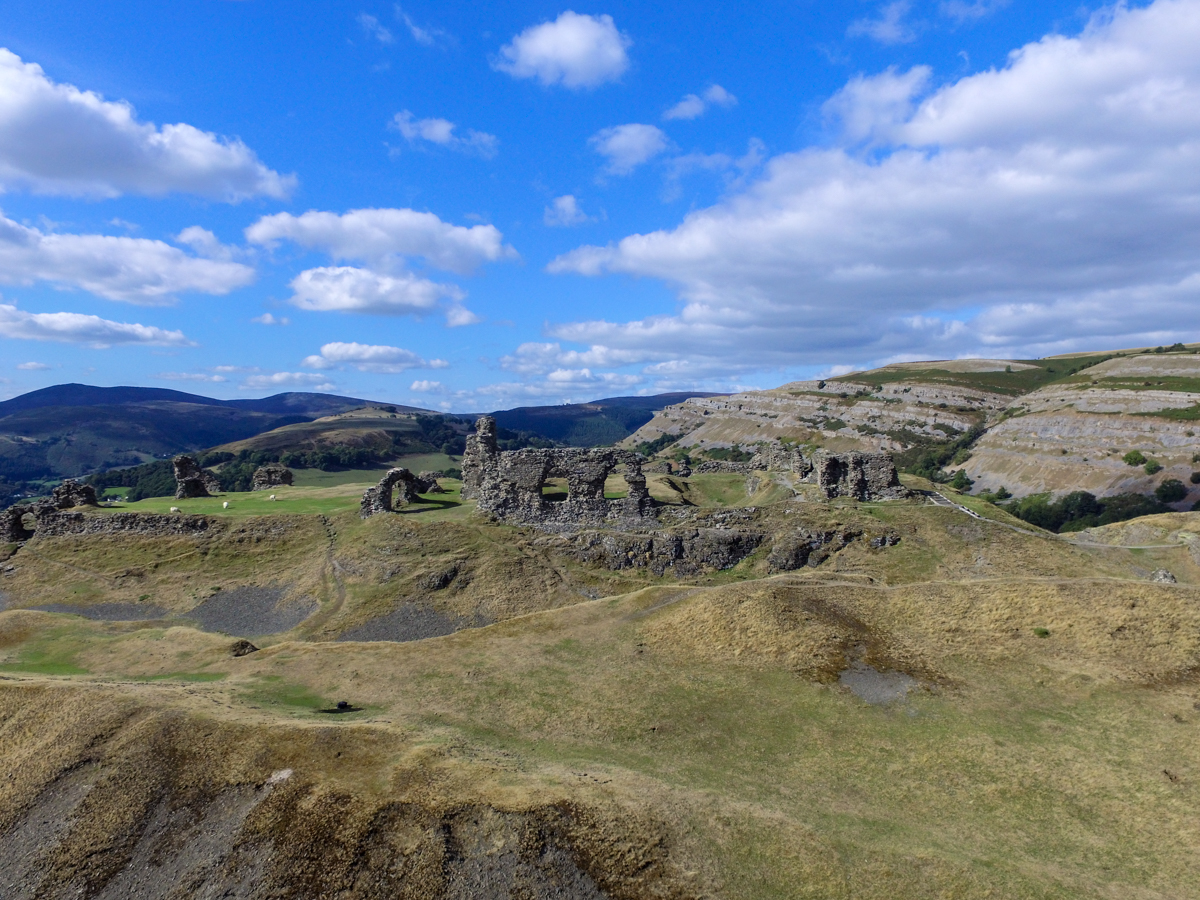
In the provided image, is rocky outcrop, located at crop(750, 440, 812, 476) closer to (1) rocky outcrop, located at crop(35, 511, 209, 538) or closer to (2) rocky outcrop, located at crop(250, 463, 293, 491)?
(1) rocky outcrop, located at crop(35, 511, 209, 538)

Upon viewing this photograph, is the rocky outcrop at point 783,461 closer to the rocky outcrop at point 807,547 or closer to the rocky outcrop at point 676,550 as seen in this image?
the rocky outcrop at point 807,547

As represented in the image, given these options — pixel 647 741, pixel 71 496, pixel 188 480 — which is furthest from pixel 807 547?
pixel 71 496

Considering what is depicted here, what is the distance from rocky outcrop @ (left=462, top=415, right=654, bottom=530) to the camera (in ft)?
139

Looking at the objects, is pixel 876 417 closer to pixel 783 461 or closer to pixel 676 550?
pixel 783 461

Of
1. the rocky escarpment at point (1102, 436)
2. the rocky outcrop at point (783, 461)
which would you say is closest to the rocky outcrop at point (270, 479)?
the rocky outcrop at point (783, 461)

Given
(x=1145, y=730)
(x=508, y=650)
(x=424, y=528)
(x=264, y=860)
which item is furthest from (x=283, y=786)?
(x=424, y=528)

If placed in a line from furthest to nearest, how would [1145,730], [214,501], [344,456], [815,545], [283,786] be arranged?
1. [344,456]
2. [214,501]
3. [815,545]
4. [1145,730]
5. [283,786]

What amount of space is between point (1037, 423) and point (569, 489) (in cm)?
12321

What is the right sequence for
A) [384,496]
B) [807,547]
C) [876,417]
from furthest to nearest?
1. [876,417]
2. [384,496]
3. [807,547]

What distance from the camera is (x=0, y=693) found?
2045 cm

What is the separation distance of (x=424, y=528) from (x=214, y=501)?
25842 millimetres

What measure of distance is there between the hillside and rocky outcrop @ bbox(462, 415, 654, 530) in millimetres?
91449

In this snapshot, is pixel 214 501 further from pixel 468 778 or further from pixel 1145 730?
pixel 1145 730

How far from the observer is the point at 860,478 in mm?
43500
